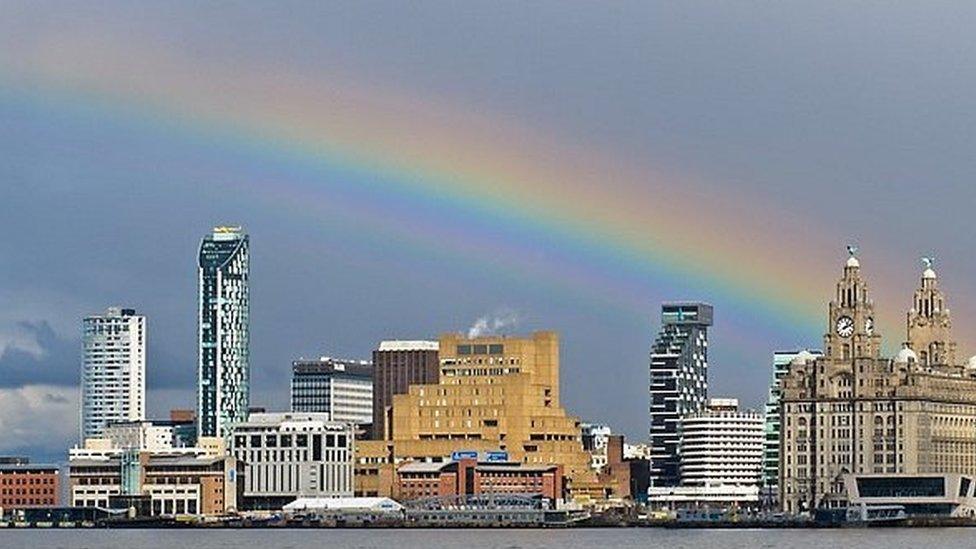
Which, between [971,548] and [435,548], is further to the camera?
[435,548]

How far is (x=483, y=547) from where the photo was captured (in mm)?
194875

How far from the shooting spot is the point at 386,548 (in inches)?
7869

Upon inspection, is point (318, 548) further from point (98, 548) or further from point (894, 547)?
point (894, 547)

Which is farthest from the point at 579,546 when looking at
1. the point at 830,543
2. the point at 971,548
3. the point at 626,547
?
the point at 971,548

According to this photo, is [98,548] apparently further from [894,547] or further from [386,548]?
[894,547]

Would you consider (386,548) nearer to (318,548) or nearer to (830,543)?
(318,548)

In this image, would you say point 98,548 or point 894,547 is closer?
point 894,547

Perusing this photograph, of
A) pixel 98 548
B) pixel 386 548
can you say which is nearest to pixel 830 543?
pixel 386 548

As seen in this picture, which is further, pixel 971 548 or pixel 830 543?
pixel 830 543

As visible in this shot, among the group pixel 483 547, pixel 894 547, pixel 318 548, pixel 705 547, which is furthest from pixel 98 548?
pixel 894 547

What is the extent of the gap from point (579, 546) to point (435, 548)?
10909 mm

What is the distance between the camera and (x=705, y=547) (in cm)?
19612

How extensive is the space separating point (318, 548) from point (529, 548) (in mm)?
16165

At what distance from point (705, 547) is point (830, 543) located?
10441 millimetres
